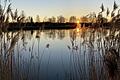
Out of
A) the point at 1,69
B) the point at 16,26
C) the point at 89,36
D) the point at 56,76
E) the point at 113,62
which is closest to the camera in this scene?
the point at 113,62

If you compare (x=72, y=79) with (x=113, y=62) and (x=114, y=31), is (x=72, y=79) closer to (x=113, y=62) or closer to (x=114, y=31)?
(x=114, y=31)

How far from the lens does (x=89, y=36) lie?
16.9 feet

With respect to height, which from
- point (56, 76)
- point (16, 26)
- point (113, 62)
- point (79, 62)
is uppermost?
point (16, 26)

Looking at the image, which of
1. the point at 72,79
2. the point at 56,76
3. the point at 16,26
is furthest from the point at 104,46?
the point at 56,76

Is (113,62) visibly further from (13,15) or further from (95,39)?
(95,39)

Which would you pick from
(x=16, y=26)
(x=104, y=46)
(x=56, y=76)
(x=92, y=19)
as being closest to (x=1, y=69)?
(x=16, y=26)

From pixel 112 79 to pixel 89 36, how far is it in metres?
2.08

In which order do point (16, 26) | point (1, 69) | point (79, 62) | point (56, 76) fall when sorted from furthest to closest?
point (56, 76), point (79, 62), point (16, 26), point (1, 69)

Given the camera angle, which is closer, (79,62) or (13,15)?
(13,15)

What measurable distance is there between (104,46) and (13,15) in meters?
1.42

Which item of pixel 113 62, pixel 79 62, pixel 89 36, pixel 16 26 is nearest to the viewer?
pixel 113 62

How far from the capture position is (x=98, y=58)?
17.0 feet

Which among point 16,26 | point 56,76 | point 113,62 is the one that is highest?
point 16,26

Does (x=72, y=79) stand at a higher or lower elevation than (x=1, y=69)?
lower
